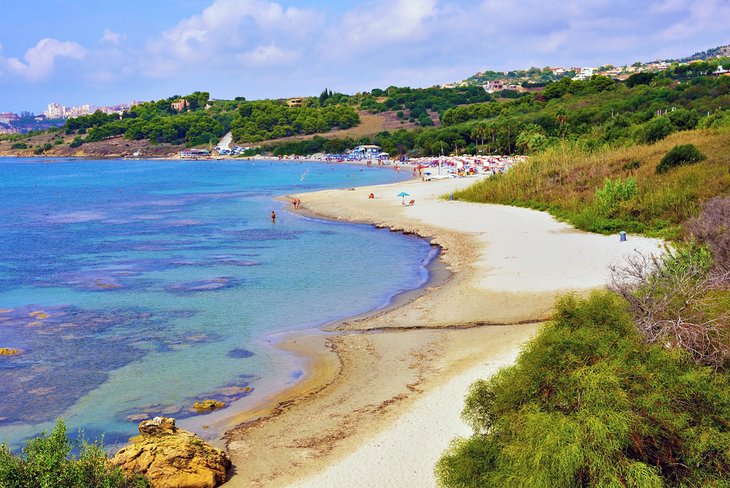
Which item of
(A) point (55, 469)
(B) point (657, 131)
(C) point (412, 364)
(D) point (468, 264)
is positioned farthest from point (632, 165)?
(A) point (55, 469)

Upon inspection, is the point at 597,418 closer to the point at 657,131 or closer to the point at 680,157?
the point at 680,157

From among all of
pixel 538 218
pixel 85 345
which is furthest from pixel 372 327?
pixel 538 218

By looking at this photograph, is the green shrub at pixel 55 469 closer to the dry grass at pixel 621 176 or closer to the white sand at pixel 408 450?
the white sand at pixel 408 450

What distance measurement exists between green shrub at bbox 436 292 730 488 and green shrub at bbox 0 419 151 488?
194 inches

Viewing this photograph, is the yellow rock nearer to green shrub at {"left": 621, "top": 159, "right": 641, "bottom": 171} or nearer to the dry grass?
the dry grass

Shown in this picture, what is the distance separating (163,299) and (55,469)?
1868 centimetres

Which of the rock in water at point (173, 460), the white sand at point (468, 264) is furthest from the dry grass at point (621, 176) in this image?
the rock in water at point (173, 460)

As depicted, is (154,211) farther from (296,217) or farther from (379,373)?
(379,373)

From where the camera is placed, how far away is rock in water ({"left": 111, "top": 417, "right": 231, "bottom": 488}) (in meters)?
12.0

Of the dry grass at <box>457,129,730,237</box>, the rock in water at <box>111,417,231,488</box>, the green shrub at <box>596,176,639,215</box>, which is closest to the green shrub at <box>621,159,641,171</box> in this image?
the dry grass at <box>457,129,730,237</box>

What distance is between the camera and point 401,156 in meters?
126

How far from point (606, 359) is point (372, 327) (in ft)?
45.1

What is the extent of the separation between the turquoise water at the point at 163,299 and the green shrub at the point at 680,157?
14616mm

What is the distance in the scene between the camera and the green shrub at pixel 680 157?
39766mm
